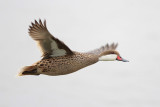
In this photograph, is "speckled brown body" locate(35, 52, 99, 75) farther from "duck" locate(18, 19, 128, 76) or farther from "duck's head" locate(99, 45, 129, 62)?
"duck's head" locate(99, 45, 129, 62)

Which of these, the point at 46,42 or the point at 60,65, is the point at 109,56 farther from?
the point at 46,42

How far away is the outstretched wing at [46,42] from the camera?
716cm

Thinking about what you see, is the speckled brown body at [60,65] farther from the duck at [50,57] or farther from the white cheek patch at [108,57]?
the white cheek patch at [108,57]

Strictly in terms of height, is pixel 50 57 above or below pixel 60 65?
above

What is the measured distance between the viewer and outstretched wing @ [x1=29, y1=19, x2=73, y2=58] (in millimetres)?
7164

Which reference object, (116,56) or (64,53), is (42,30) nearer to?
(64,53)

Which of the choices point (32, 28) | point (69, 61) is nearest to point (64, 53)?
point (69, 61)

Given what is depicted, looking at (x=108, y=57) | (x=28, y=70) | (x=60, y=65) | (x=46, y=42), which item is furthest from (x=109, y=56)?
(x=28, y=70)

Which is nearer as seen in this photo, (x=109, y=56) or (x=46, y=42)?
(x=46, y=42)

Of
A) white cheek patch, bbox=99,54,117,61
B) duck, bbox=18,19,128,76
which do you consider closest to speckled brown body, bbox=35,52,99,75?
duck, bbox=18,19,128,76

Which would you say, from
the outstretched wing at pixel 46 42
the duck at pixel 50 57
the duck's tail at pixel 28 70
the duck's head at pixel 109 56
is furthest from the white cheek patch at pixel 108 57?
the duck's tail at pixel 28 70

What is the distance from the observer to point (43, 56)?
7418 mm

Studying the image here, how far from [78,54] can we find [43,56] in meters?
0.60

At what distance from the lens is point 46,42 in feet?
23.8
